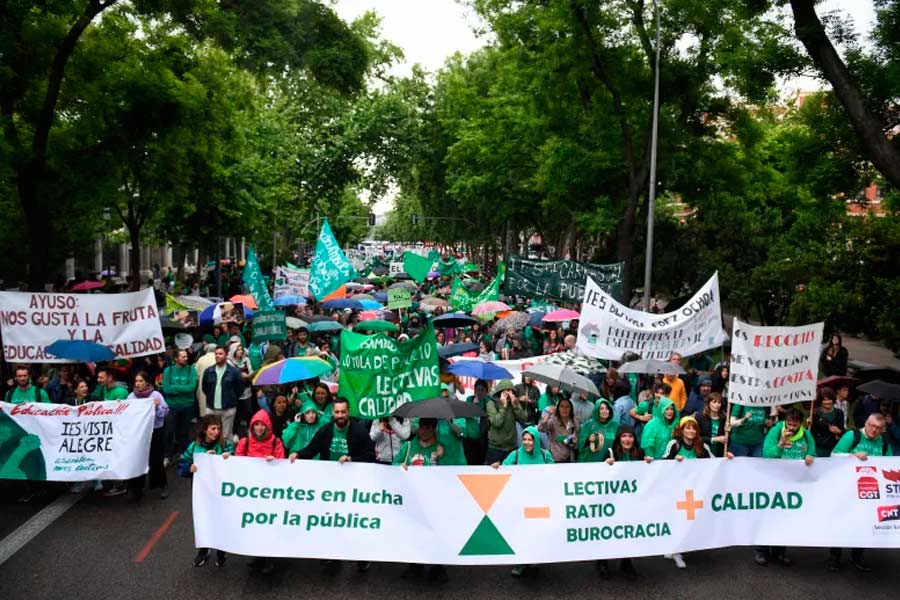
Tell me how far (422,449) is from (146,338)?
226 inches

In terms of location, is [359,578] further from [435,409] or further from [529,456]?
[529,456]

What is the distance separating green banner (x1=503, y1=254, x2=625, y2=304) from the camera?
62.0ft

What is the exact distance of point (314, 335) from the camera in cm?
1819

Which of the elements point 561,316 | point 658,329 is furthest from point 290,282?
point 658,329

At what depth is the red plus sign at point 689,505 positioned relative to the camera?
7613 mm

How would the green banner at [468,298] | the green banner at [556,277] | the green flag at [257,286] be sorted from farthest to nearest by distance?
the green banner at [468,298], the green banner at [556,277], the green flag at [257,286]

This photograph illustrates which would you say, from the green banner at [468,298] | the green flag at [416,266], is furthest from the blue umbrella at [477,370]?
the green flag at [416,266]

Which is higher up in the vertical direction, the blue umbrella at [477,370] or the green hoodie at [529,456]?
the blue umbrella at [477,370]

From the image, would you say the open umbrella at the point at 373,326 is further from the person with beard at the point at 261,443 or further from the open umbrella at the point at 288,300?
the person with beard at the point at 261,443

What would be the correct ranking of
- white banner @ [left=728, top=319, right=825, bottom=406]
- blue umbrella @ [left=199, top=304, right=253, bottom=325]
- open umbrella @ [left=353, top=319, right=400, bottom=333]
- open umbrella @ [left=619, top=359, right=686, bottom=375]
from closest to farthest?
white banner @ [left=728, top=319, right=825, bottom=406] → open umbrella @ [left=619, top=359, right=686, bottom=375] → open umbrella @ [left=353, top=319, right=400, bottom=333] → blue umbrella @ [left=199, top=304, right=253, bottom=325]

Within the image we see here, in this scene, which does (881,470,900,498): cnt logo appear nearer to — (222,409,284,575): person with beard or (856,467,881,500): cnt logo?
(856,467,881,500): cnt logo

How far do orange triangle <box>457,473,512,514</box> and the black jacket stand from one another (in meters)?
1.11

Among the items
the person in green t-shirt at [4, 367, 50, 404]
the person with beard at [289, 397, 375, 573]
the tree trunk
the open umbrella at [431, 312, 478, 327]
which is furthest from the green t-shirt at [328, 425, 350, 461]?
the open umbrella at [431, 312, 478, 327]

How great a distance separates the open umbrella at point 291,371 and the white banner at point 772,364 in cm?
462
